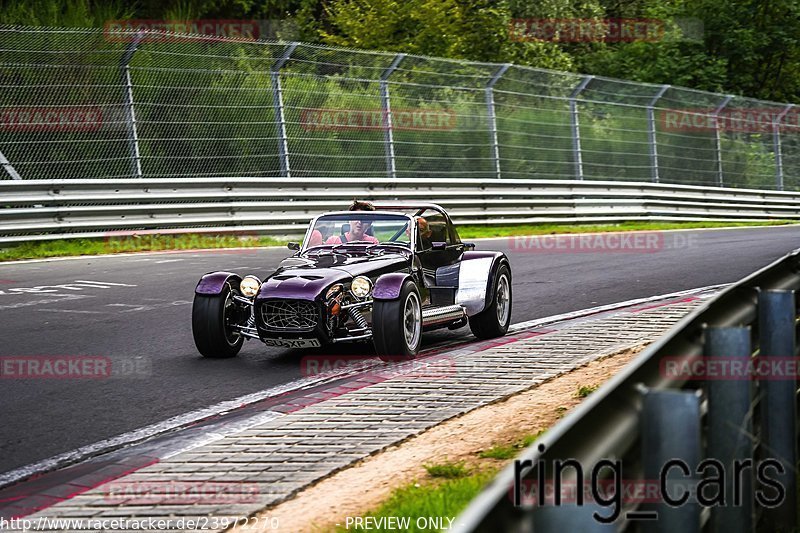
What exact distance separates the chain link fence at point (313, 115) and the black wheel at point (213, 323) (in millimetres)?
9315

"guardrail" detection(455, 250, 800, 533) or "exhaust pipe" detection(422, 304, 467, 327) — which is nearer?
"guardrail" detection(455, 250, 800, 533)

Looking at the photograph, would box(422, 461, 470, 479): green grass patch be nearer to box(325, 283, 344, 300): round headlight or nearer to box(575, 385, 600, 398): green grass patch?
box(575, 385, 600, 398): green grass patch

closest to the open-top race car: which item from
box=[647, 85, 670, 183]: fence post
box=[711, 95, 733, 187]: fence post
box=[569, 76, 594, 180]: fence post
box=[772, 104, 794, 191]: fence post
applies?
box=[569, 76, 594, 180]: fence post

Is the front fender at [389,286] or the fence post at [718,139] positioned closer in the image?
the front fender at [389,286]

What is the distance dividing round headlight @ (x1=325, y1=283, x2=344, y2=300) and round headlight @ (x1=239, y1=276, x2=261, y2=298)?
0.65m

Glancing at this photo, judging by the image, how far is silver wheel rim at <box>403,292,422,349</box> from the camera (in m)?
8.86

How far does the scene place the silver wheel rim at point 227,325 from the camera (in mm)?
9039

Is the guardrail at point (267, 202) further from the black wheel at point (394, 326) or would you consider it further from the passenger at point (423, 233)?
the black wheel at point (394, 326)

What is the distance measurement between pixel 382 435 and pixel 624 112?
75.6 ft

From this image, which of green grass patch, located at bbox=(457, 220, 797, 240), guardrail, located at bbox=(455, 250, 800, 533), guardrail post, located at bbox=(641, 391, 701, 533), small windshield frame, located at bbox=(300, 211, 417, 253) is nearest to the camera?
guardrail, located at bbox=(455, 250, 800, 533)

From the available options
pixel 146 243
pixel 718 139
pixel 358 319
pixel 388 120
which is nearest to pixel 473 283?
pixel 358 319

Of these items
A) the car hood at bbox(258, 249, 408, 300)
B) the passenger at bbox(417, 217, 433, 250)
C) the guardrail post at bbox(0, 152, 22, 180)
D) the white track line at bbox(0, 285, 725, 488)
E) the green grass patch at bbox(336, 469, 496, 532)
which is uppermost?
the guardrail post at bbox(0, 152, 22, 180)

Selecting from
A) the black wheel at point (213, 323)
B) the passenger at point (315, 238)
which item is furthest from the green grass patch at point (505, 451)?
the passenger at point (315, 238)

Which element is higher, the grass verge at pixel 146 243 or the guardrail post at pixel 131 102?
the guardrail post at pixel 131 102
